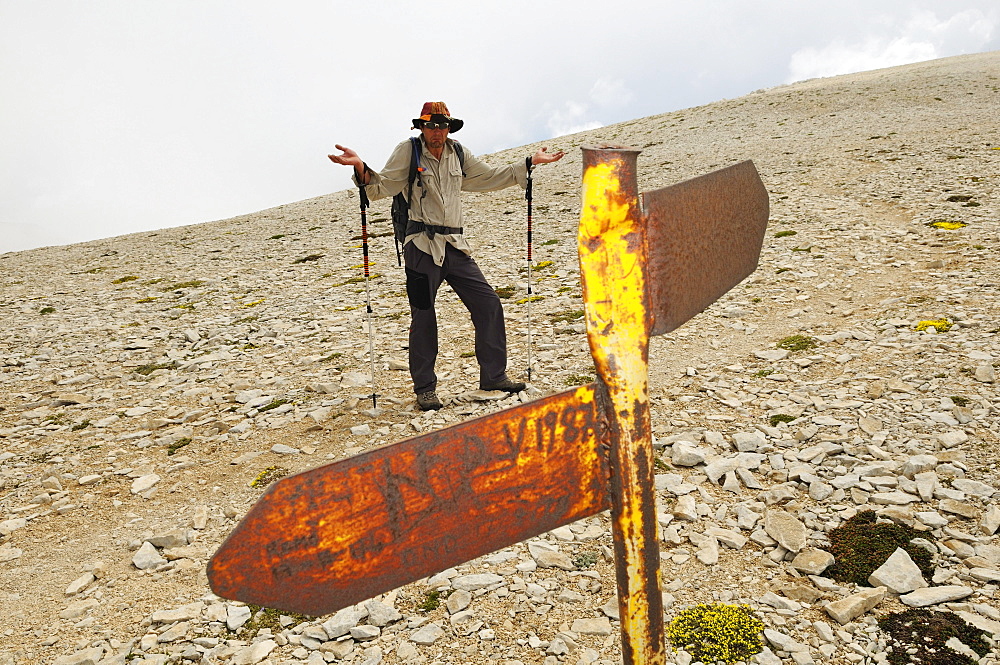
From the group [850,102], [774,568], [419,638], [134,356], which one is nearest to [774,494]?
[774,568]

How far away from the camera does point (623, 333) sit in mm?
2070

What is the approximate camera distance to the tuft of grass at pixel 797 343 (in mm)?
8938

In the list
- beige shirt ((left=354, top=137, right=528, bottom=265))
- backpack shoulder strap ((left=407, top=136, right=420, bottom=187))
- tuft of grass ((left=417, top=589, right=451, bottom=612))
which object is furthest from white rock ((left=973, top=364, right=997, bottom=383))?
backpack shoulder strap ((left=407, top=136, right=420, bottom=187))

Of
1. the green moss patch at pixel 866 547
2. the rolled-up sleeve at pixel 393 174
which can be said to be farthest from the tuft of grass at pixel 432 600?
the rolled-up sleeve at pixel 393 174

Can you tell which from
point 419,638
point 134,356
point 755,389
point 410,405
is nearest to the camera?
point 419,638

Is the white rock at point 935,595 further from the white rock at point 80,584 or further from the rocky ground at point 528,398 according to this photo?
the white rock at point 80,584

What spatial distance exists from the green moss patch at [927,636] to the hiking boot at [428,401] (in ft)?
18.1

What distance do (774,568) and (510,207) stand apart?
18389 millimetres

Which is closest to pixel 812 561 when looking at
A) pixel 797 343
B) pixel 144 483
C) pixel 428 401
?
pixel 797 343

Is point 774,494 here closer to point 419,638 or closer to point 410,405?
point 419,638

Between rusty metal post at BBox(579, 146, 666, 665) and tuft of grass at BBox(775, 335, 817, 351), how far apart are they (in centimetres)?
773

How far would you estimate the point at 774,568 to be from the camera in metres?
5.07

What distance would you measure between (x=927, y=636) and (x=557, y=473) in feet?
12.3

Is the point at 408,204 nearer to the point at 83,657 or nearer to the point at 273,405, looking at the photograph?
the point at 273,405
